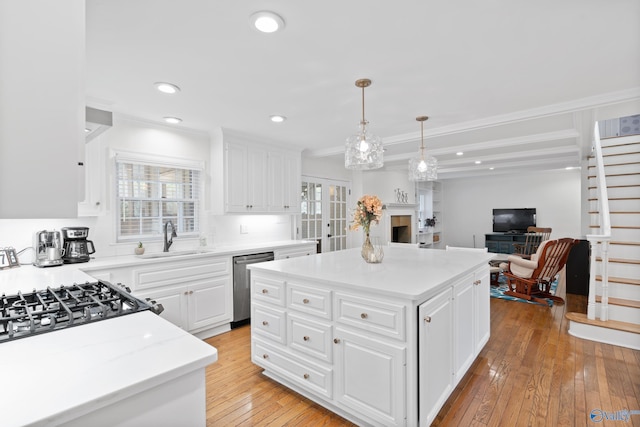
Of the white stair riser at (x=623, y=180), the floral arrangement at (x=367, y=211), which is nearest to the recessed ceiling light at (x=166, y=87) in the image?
the floral arrangement at (x=367, y=211)

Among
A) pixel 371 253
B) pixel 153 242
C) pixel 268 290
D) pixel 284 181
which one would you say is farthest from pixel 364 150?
pixel 153 242

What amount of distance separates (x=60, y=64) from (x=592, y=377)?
12.3 feet

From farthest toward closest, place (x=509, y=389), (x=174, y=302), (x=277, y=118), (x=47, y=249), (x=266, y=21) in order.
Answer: (x=277, y=118) < (x=174, y=302) < (x=47, y=249) < (x=509, y=389) < (x=266, y=21)

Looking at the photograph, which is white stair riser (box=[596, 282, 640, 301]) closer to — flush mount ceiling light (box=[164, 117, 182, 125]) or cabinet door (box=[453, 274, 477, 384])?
cabinet door (box=[453, 274, 477, 384])

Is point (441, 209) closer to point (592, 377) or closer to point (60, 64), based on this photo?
point (592, 377)

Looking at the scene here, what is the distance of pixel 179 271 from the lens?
3.11 m

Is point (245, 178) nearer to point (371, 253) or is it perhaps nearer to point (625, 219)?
point (371, 253)

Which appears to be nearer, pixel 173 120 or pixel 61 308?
pixel 61 308

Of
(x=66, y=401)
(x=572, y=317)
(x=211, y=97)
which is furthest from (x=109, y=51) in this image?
(x=572, y=317)

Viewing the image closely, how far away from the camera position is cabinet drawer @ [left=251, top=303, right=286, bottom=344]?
7.52 feet

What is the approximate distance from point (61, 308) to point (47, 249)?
171cm

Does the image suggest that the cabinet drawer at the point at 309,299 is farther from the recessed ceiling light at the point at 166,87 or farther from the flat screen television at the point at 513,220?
the flat screen television at the point at 513,220

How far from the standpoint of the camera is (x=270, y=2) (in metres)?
1.56

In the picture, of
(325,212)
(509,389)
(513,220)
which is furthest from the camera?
(513,220)
